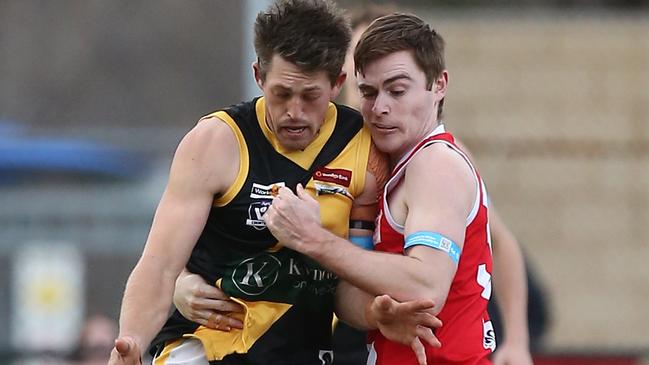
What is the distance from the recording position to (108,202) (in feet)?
39.4

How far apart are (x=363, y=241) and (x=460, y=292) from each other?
0.36m

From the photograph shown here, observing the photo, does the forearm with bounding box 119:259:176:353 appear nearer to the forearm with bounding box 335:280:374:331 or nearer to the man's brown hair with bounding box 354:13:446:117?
the forearm with bounding box 335:280:374:331

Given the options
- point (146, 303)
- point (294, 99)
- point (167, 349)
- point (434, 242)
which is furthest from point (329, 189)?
point (167, 349)

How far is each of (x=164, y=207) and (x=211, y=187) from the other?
0.16 meters

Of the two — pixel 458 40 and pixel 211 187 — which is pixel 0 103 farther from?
pixel 211 187

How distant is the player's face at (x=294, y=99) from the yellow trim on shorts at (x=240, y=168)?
0.12 m

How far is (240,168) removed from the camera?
15.3 feet

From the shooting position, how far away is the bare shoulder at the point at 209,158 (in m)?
4.59

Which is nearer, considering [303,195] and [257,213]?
[303,195]

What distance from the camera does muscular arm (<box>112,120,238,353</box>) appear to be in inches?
179

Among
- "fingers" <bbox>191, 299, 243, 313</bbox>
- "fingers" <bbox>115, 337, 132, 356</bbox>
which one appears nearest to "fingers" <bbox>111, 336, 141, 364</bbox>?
"fingers" <bbox>115, 337, 132, 356</bbox>

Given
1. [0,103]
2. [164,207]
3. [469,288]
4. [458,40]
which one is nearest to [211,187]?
[164,207]

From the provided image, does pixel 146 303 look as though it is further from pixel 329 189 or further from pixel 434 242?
pixel 434 242

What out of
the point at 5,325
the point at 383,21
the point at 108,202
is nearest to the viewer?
the point at 383,21
